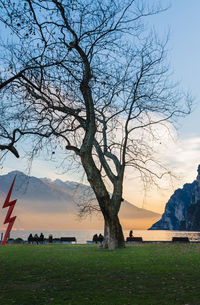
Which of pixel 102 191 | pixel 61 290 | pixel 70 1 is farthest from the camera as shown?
pixel 102 191

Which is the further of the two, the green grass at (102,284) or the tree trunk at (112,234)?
the tree trunk at (112,234)

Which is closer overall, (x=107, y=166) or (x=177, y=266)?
(x=177, y=266)

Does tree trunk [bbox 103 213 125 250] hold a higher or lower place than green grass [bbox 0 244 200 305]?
higher

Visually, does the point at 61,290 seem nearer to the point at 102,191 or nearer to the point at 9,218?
the point at 102,191

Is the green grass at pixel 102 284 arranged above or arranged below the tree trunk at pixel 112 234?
below

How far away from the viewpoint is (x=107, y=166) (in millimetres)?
26609

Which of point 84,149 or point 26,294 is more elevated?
point 84,149

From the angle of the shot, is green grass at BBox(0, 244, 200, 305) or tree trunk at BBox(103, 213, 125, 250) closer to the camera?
green grass at BBox(0, 244, 200, 305)

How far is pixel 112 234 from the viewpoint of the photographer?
23.7 m

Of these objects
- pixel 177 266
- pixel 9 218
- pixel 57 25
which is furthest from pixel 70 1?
pixel 9 218

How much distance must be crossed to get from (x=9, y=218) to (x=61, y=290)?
20438 millimetres

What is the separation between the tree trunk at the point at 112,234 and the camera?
77.3ft

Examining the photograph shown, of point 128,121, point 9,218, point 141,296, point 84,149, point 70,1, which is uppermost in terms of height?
point 128,121

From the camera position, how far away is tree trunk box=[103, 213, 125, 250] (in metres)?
23.6
